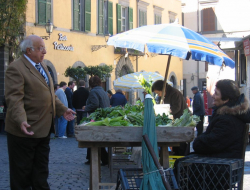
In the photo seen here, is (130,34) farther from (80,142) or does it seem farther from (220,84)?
(80,142)

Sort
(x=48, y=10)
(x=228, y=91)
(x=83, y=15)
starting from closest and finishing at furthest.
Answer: (x=228, y=91) < (x=48, y=10) < (x=83, y=15)

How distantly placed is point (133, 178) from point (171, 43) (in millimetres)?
2252

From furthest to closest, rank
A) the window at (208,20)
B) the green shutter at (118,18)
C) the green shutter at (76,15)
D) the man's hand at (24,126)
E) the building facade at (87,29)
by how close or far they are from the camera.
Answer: the window at (208,20) → the green shutter at (118,18) → the green shutter at (76,15) → the building facade at (87,29) → the man's hand at (24,126)

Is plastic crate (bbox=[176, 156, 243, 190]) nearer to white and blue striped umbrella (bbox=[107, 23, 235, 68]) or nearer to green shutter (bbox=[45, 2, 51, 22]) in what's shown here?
white and blue striped umbrella (bbox=[107, 23, 235, 68])

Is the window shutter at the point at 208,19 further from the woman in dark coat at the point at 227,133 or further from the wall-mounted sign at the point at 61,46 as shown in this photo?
the woman in dark coat at the point at 227,133

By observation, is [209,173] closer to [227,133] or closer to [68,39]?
[227,133]

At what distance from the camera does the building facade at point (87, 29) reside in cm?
2283

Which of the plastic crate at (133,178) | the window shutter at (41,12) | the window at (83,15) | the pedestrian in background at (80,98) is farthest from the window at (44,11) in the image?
the plastic crate at (133,178)

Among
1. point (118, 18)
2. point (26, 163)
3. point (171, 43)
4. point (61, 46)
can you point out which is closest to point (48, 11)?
point (61, 46)

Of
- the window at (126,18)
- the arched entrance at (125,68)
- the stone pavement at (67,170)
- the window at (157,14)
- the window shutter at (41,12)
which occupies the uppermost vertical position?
the window at (157,14)

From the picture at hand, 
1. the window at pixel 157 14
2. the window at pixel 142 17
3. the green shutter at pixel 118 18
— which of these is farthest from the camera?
the window at pixel 157 14

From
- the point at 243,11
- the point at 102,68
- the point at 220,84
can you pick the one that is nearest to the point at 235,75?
the point at 102,68

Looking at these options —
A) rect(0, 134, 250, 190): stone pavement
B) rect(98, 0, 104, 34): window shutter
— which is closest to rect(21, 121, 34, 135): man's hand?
rect(0, 134, 250, 190): stone pavement

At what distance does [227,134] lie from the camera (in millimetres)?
4637
